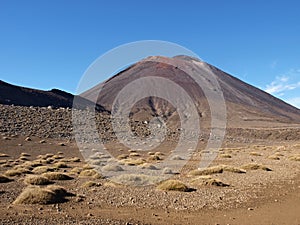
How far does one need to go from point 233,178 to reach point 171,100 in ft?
559

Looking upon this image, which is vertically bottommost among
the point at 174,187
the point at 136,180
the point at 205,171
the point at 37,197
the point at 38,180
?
the point at 38,180

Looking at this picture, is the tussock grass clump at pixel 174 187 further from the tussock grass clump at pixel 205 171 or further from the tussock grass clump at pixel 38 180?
the tussock grass clump at pixel 38 180

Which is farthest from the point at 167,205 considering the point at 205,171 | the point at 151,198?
the point at 205,171

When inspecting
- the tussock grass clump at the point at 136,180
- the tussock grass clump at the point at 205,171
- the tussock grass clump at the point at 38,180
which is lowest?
the tussock grass clump at the point at 38,180

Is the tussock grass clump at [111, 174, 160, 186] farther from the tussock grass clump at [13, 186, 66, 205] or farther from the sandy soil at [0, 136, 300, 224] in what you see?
the tussock grass clump at [13, 186, 66, 205]

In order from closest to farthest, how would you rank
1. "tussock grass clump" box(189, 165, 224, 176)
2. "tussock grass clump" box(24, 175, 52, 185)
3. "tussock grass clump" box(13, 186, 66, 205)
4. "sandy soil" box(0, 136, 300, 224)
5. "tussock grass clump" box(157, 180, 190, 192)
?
"sandy soil" box(0, 136, 300, 224) < "tussock grass clump" box(13, 186, 66, 205) < "tussock grass clump" box(157, 180, 190, 192) < "tussock grass clump" box(24, 175, 52, 185) < "tussock grass clump" box(189, 165, 224, 176)

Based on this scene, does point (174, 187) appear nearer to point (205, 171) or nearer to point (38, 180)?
point (205, 171)

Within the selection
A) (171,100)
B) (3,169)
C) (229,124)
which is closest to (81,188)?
(3,169)

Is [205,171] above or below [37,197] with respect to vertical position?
above

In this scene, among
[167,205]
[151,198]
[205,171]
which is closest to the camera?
[167,205]

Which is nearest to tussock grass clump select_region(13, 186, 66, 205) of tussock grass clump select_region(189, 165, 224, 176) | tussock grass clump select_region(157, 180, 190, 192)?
tussock grass clump select_region(157, 180, 190, 192)

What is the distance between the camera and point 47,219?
10164mm

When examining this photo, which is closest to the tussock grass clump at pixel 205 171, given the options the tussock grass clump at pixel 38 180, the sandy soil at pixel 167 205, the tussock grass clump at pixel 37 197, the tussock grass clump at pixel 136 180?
the sandy soil at pixel 167 205

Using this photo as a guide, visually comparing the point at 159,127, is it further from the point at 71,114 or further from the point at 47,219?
the point at 47,219
